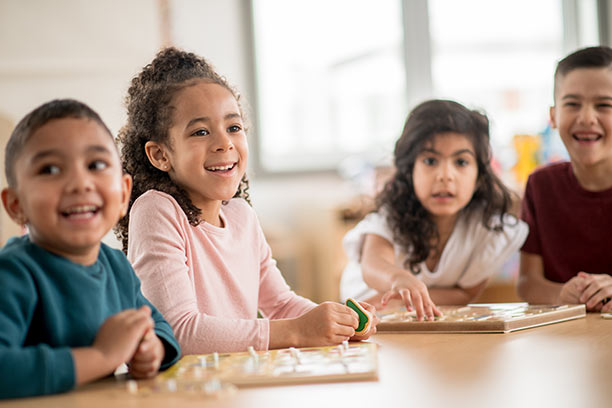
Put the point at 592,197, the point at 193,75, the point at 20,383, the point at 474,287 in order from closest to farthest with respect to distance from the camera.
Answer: the point at 20,383, the point at 193,75, the point at 592,197, the point at 474,287

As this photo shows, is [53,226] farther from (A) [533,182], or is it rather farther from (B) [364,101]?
(B) [364,101]

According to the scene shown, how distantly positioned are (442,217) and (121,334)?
1230 mm

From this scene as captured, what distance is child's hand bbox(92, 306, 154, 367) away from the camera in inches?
32.6

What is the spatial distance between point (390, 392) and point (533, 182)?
1.18m

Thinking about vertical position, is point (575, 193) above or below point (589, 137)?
below

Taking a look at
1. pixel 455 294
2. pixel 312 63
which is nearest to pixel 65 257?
pixel 455 294

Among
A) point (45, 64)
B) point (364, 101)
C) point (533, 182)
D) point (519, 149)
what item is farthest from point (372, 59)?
point (533, 182)

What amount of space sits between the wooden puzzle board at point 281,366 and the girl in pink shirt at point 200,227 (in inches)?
2.5

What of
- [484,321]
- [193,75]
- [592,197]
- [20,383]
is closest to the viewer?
[20,383]

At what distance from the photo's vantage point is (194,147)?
126 cm

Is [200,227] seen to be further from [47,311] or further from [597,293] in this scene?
[597,293]

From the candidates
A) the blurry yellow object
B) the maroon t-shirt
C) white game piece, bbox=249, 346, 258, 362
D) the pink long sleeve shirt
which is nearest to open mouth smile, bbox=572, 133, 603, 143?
the maroon t-shirt

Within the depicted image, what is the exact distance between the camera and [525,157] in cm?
370

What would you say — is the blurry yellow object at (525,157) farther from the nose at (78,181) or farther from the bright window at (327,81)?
the nose at (78,181)
